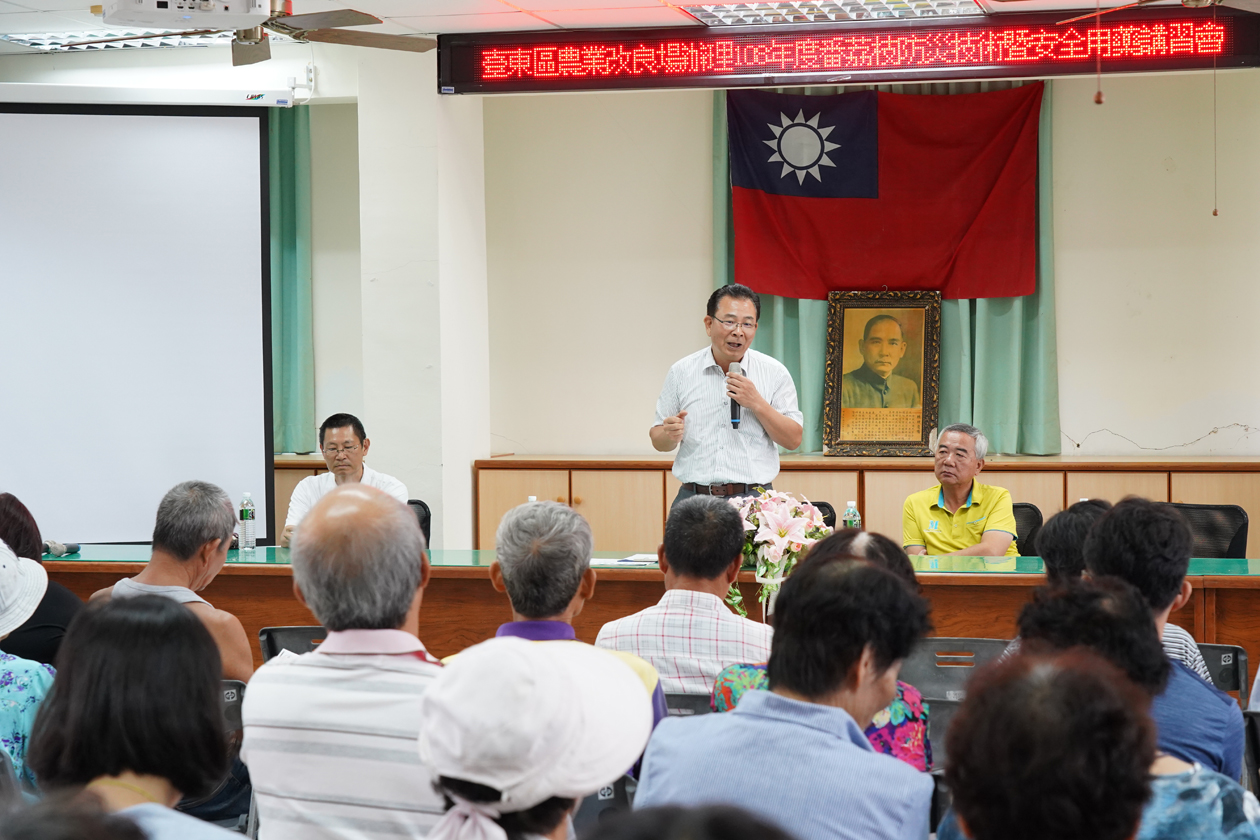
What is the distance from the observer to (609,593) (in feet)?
13.1

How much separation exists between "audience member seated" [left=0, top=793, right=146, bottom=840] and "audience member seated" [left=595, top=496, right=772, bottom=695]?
1503mm

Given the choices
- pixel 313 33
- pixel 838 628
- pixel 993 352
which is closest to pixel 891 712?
pixel 838 628

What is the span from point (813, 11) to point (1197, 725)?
391cm

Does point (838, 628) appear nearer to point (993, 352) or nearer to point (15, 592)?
point (15, 592)

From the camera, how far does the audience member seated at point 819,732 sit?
135cm

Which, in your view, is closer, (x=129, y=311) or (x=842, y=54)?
(x=842, y=54)

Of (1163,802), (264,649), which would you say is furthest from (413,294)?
(1163,802)

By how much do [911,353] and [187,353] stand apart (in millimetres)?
3735

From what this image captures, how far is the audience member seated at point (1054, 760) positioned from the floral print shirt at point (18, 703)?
6.04 ft

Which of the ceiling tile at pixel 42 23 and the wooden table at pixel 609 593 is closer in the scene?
the wooden table at pixel 609 593

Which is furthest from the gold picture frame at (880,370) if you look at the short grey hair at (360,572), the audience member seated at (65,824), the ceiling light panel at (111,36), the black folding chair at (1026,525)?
the audience member seated at (65,824)

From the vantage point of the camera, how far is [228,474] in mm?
5887

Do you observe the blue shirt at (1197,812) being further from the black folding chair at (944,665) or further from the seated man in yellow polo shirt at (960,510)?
the seated man in yellow polo shirt at (960,510)

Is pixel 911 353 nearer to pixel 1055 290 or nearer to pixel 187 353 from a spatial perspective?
pixel 1055 290
